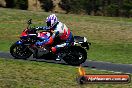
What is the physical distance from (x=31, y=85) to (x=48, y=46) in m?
5.77

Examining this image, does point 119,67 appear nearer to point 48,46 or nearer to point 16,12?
point 48,46

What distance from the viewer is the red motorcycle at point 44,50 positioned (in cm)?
1683

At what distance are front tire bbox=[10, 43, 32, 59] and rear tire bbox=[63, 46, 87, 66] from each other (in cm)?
171

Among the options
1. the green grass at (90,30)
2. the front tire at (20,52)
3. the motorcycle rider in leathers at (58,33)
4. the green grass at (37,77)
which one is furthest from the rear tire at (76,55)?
the green grass at (90,30)

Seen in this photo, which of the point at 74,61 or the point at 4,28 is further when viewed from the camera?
the point at 4,28

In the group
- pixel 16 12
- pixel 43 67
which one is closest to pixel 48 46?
pixel 43 67

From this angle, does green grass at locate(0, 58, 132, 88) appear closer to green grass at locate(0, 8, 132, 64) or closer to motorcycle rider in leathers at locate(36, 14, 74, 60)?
motorcycle rider in leathers at locate(36, 14, 74, 60)

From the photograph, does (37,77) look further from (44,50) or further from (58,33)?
(44,50)

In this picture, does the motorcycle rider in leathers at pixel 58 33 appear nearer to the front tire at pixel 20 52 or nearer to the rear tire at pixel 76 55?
the rear tire at pixel 76 55

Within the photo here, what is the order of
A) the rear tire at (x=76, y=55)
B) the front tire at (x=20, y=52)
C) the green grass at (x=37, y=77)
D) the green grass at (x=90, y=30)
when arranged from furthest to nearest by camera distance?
the green grass at (x=90, y=30) → the front tire at (x=20, y=52) → the rear tire at (x=76, y=55) → the green grass at (x=37, y=77)

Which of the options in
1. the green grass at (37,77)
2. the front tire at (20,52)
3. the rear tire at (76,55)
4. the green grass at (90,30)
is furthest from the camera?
the green grass at (90,30)

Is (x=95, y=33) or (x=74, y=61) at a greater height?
(x=74, y=61)

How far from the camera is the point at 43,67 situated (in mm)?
14961

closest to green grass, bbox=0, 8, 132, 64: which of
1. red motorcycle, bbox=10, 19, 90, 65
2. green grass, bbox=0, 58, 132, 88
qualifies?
red motorcycle, bbox=10, 19, 90, 65
